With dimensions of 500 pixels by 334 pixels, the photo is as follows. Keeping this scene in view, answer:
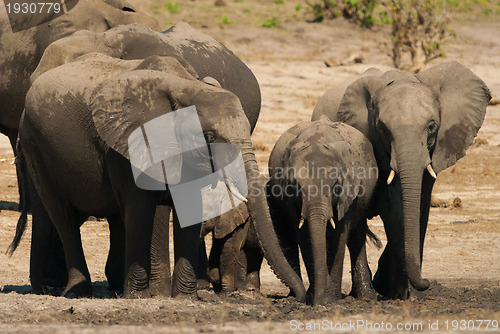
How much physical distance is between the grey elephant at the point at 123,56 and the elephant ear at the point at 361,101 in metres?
1.16

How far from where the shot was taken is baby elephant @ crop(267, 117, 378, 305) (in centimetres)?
784

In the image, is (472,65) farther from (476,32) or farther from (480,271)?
(480,271)

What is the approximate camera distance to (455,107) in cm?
914

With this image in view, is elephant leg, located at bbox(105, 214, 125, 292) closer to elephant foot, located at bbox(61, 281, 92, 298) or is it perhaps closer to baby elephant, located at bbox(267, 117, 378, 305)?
elephant foot, located at bbox(61, 281, 92, 298)

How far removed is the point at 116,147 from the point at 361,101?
8.08ft

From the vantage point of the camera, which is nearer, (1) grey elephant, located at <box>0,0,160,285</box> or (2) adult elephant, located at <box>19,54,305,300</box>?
(2) adult elephant, located at <box>19,54,305,300</box>

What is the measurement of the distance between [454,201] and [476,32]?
473 inches

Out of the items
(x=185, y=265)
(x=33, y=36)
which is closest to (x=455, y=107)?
(x=185, y=265)

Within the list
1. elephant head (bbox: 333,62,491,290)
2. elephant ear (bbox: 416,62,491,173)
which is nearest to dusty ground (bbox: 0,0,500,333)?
elephant head (bbox: 333,62,491,290)

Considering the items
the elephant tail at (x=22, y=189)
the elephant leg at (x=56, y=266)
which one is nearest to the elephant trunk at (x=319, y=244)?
the elephant leg at (x=56, y=266)

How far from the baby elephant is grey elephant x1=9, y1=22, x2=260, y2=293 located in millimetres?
945

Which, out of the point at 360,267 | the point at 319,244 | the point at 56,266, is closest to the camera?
the point at 319,244

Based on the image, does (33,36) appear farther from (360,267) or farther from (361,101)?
(360,267)

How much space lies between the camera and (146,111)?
771cm
